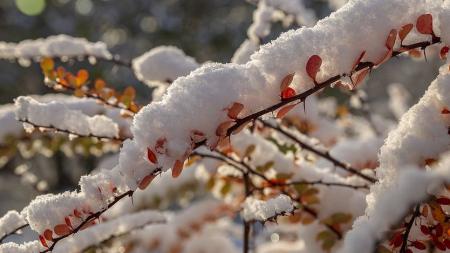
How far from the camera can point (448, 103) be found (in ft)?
2.96

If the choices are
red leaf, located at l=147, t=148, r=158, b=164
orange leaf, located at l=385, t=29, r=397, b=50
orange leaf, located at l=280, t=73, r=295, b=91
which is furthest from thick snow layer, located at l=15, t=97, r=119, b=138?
orange leaf, located at l=385, t=29, r=397, b=50

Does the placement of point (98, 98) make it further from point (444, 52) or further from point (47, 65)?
point (444, 52)

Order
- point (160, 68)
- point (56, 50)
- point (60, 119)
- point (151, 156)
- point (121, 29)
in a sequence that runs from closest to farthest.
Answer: point (151, 156) < point (60, 119) < point (160, 68) < point (56, 50) < point (121, 29)

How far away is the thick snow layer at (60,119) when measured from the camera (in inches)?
49.1

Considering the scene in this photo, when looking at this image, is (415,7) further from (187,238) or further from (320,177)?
(187,238)

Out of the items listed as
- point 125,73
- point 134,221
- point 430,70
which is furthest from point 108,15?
point 134,221

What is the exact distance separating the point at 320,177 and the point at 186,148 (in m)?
0.86

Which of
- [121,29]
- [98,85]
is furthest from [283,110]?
[121,29]

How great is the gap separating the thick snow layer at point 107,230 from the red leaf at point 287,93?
2.49 feet

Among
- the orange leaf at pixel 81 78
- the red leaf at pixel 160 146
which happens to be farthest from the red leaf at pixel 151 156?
the orange leaf at pixel 81 78

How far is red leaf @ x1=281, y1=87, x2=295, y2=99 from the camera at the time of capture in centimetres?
88

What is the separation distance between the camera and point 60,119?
131 centimetres

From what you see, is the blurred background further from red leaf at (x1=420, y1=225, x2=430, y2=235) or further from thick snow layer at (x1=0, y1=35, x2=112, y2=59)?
red leaf at (x1=420, y1=225, x2=430, y2=235)

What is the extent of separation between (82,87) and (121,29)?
28.0 ft
